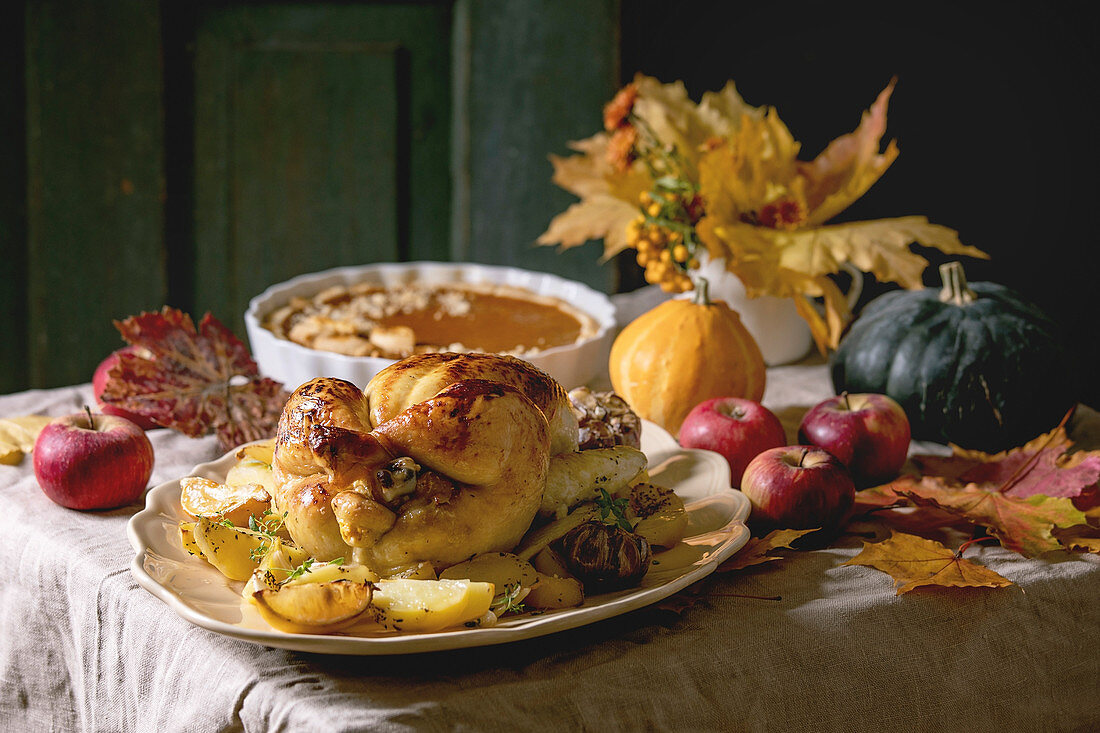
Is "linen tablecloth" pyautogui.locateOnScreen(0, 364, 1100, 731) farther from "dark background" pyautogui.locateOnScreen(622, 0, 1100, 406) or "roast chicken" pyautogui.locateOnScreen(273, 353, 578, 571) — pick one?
"dark background" pyautogui.locateOnScreen(622, 0, 1100, 406)

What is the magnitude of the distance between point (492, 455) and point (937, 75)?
6.18 feet

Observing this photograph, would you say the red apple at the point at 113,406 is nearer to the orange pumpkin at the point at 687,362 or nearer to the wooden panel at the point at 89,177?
the orange pumpkin at the point at 687,362

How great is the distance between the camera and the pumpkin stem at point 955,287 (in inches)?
61.7

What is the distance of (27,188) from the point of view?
3.14 m

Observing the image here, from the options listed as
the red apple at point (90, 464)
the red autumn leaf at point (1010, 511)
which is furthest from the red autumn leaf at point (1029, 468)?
the red apple at point (90, 464)

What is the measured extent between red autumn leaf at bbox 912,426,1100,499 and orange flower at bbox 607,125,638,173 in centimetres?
80

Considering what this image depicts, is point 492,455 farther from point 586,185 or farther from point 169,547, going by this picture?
point 586,185

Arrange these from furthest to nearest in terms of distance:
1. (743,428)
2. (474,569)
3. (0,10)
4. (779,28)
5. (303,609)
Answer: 1. (0,10)
2. (779,28)
3. (743,428)
4. (474,569)
5. (303,609)

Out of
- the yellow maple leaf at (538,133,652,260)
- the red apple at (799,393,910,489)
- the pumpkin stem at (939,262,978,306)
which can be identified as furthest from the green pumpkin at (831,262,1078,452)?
the yellow maple leaf at (538,133,652,260)

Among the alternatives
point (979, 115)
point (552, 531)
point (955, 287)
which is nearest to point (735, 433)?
point (552, 531)

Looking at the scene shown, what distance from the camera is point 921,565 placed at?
3.59ft

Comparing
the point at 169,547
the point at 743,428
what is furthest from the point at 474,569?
the point at 743,428

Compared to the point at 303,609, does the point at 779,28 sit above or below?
above

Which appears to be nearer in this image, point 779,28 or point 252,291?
point 779,28
